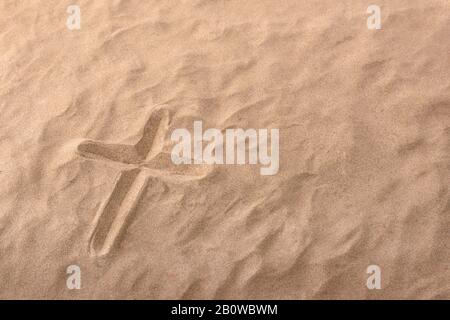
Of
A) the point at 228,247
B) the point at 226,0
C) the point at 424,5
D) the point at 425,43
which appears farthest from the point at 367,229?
the point at 226,0

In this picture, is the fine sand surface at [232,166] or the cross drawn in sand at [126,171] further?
the cross drawn in sand at [126,171]

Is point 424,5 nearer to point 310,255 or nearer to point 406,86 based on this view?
point 406,86

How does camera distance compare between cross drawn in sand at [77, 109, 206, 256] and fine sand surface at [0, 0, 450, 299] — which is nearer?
fine sand surface at [0, 0, 450, 299]
